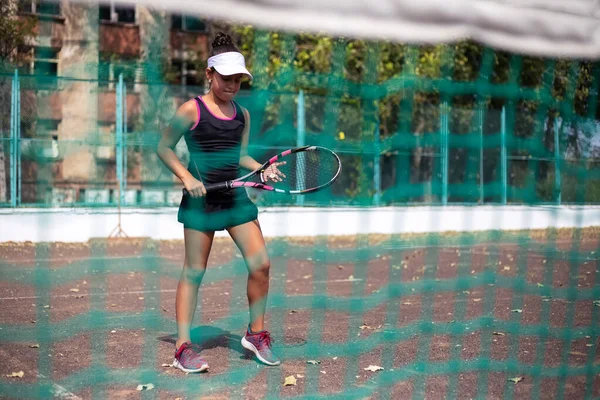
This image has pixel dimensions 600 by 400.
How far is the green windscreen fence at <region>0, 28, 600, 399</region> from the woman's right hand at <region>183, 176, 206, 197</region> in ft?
3.21

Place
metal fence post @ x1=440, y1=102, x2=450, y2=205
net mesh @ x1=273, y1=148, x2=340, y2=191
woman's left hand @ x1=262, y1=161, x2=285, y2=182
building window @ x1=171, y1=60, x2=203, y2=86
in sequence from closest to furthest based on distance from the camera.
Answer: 1. woman's left hand @ x1=262, y1=161, x2=285, y2=182
2. net mesh @ x1=273, y1=148, x2=340, y2=191
3. metal fence post @ x1=440, y1=102, x2=450, y2=205
4. building window @ x1=171, y1=60, x2=203, y2=86

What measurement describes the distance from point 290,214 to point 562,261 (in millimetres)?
4845

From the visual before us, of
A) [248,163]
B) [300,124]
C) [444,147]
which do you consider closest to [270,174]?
[248,163]

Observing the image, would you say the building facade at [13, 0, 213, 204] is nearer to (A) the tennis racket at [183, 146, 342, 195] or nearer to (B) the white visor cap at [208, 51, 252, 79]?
(A) the tennis racket at [183, 146, 342, 195]

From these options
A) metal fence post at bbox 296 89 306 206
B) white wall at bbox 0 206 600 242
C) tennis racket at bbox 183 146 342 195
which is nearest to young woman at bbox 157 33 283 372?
tennis racket at bbox 183 146 342 195

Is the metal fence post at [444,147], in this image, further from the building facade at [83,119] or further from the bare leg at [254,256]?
the bare leg at [254,256]

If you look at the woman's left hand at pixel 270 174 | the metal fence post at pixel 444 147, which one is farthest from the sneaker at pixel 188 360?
the metal fence post at pixel 444 147

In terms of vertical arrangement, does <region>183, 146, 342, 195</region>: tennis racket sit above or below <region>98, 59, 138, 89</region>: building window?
below

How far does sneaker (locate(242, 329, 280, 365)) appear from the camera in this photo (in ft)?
17.4

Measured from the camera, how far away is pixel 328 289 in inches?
370

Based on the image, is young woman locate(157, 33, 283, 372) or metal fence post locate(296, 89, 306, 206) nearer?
young woman locate(157, 33, 283, 372)

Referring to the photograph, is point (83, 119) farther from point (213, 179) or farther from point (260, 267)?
point (260, 267)

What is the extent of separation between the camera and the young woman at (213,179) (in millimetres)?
5031

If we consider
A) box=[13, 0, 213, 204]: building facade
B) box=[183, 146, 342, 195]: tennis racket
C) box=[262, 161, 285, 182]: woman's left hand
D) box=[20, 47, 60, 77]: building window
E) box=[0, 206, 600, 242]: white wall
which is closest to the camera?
box=[262, 161, 285, 182]: woman's left hand
